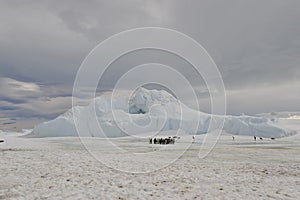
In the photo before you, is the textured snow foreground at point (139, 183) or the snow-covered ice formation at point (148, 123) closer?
the textured snow foreground at point (139, 183)

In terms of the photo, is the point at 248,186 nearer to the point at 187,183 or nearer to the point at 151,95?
the point at 187,183

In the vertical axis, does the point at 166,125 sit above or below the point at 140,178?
above

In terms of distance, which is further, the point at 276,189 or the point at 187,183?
the point at 187,183

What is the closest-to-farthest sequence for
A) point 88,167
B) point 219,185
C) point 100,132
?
point 219,185, point 88,167, point 100,132

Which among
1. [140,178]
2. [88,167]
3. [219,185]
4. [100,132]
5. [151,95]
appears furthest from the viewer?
[151,95]

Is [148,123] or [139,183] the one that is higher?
[148,123]

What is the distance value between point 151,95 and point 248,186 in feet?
318

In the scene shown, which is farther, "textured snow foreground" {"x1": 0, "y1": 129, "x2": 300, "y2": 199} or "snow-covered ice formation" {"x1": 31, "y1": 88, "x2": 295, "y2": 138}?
"snow-covered ice formation" {"x1": 31, "y1": 88, "x2": 295, "y2": 138}

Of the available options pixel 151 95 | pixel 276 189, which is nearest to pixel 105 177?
pixel 276 189

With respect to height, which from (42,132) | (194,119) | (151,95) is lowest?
(42,132)

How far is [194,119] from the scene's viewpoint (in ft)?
280

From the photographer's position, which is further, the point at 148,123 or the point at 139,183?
the point at 148,123

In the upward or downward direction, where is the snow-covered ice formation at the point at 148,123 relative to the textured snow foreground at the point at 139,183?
upward

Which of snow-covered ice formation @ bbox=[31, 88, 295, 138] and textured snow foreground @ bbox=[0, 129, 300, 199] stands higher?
snow-covered ice formation @ bbox=[31, 88, 295, 138]
